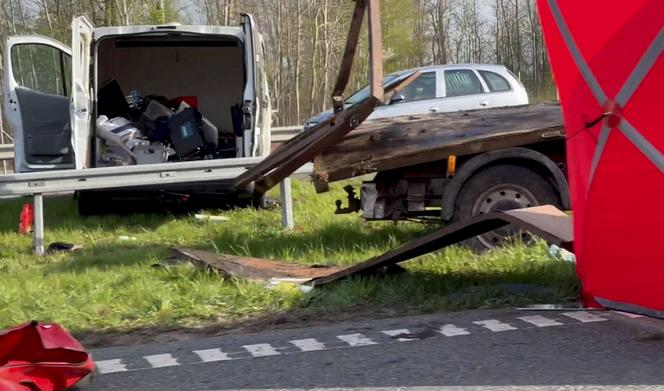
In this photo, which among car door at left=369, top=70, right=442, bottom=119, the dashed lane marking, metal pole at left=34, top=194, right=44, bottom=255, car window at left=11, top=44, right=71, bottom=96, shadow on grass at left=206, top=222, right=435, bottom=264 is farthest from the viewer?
car door at left=369, top=70, right=442, bottom=119

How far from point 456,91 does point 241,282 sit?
817 centimetres

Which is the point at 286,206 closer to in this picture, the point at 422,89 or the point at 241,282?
the point at 241,282

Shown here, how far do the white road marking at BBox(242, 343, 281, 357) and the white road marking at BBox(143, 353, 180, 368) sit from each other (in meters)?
0.42

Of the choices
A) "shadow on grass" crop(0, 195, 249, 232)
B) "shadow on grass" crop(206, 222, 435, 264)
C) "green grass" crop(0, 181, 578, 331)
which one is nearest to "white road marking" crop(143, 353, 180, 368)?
"green grass" crop(0, 181, 578, 331)

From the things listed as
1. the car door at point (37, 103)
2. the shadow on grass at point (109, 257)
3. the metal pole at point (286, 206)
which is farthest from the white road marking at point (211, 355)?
the car door at point (37, 103)

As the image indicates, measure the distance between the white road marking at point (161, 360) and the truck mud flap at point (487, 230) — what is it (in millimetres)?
1660

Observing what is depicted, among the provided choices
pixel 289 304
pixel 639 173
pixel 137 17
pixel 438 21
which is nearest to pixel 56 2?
pixel 137 17

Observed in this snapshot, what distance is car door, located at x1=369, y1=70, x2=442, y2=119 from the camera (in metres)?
12.9

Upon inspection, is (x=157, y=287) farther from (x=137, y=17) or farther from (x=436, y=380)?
(x=137, y=17)

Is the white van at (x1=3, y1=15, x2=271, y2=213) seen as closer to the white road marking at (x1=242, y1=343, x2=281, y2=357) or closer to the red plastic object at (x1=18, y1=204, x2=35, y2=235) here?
the red plastic object at (x1=18, y1=204, x2=35, y2=235)

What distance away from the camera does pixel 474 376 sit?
3779 mm

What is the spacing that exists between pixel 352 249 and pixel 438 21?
1209 inches

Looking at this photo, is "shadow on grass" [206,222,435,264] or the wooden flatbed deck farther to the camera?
"shadow on grass" [206,222,435,264]

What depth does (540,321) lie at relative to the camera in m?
4.70
